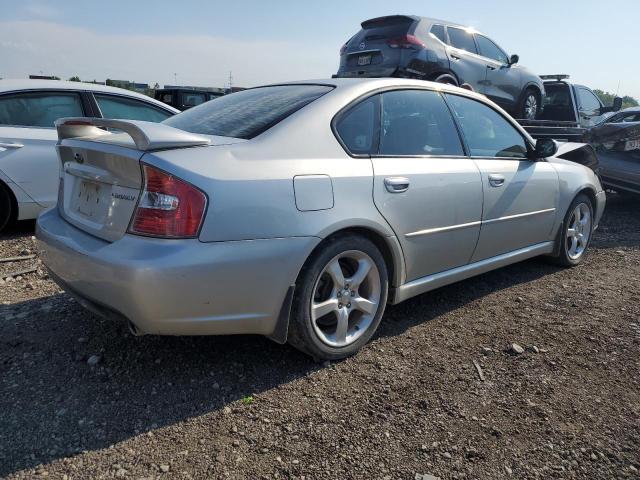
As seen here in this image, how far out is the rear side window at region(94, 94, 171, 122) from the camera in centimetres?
574

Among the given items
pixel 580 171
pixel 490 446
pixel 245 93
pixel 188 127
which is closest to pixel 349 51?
pixel 580 171

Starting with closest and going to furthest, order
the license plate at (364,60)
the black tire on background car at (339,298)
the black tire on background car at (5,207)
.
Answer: the black tire on background car at (339,298) < the black tire on background car at (5,207) < the license plate at (364,60)

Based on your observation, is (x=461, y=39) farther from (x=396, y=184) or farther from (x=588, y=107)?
(x=396, y=184)

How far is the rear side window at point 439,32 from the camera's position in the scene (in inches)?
309

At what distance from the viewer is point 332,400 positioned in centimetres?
261

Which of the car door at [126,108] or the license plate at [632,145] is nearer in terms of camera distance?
the car door at [126,108]

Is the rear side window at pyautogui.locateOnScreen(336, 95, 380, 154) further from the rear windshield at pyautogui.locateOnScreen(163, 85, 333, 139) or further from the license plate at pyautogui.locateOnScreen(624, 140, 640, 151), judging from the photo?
the license plate at pyautogui.locateOnScreen(624, 140, 640, 151)

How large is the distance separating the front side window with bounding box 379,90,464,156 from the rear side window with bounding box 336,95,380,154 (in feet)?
0.24

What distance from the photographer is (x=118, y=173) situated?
2537 millimetres

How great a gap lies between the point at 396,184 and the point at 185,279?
1.35 metres

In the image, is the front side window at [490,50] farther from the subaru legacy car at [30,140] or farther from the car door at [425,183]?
the subaru legacy car at [30,140]

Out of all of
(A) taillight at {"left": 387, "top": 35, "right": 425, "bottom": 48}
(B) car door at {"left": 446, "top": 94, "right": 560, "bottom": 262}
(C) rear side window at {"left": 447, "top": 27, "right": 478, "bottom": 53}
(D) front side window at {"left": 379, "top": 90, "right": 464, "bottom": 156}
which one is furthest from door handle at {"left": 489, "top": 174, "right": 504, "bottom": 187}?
(C) rear side window at {"left": 447, "top": 27, "right": 478, "bottom": 53}

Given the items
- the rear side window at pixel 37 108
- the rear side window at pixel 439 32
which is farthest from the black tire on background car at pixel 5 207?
the rear side window at pixel 439 32

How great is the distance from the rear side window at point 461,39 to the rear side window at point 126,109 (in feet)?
15.1
